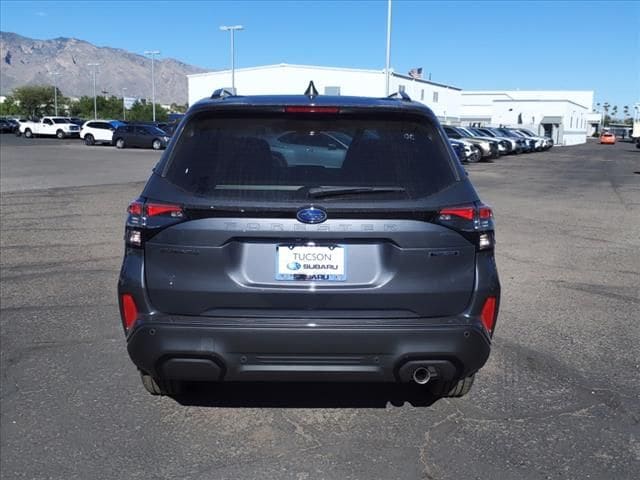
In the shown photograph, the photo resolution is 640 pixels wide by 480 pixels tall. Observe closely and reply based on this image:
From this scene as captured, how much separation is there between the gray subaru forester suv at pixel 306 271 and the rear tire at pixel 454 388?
534mm

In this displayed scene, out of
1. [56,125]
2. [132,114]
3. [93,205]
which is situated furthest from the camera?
[132,114]

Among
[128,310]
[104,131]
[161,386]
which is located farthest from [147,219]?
[104,131]

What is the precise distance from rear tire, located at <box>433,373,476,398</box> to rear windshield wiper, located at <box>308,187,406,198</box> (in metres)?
1.33

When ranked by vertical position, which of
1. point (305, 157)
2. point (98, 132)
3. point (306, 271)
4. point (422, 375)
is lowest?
point (422, 375)

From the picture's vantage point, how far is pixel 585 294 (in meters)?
6.72

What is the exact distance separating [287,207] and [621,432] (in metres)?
2.36

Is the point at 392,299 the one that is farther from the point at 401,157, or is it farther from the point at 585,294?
the point at 585,294

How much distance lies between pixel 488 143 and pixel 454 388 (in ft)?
108

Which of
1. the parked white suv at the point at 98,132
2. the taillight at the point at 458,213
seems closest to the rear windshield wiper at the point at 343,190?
the taillight at the point at 458,213

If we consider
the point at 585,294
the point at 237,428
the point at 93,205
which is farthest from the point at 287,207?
the point at 93,205

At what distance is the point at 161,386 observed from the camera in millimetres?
3832

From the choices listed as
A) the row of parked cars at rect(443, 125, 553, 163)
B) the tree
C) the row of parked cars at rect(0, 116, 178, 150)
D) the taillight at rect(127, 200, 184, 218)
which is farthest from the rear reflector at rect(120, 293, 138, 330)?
the tree

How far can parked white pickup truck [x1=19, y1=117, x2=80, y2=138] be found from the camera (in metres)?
55.2

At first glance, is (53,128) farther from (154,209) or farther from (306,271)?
(306,271)
